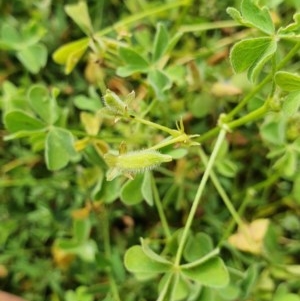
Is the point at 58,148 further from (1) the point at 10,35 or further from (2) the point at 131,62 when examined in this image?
(1) the point at 10,35

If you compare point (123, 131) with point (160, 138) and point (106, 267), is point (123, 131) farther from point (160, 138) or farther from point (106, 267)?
point (106, 267)

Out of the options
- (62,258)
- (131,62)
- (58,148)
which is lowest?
(62,258)

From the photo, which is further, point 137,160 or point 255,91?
point 255,91

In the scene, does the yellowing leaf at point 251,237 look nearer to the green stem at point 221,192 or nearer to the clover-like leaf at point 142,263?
the green stem at point 221,192

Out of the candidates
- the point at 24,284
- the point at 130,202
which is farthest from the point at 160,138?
the point at 24,284

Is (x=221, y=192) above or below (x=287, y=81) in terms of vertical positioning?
below

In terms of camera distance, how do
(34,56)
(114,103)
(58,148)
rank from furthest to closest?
(34,56) < (58,148) < (114,103)

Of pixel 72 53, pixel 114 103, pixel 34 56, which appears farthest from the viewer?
pixel 34 56

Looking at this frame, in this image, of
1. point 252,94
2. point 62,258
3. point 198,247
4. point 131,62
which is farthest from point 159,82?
point 62,258

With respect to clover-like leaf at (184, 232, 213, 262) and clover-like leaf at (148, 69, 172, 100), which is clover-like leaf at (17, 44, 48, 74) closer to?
clover-like leaf at (148, 69, 172, 100)
